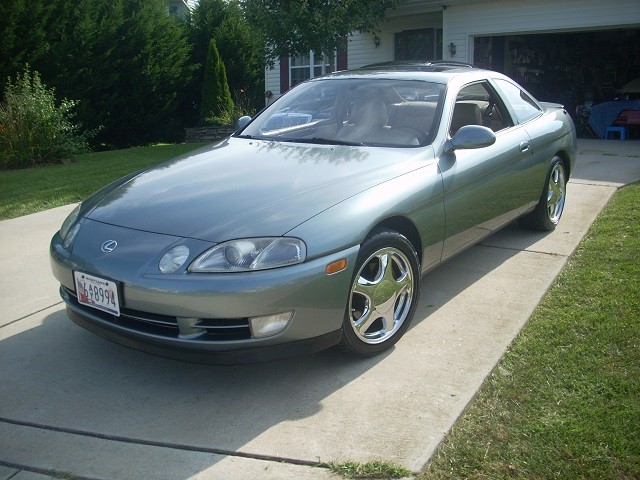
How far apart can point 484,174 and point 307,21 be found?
968 centimetres

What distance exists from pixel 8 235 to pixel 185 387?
3724mm

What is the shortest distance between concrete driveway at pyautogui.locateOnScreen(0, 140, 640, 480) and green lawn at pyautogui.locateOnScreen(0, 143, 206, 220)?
3.21 m

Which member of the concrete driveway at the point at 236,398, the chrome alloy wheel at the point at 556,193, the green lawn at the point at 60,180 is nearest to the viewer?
the concrete driveway at the point at 236,398

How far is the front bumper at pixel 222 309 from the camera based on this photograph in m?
3.12

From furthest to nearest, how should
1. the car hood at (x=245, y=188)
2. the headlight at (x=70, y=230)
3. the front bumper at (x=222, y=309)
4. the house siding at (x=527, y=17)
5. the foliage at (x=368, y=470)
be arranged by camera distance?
the house siding at (x=527, y=17), the headlight at (x=70, y=230), the car hood at (x=245, y=188), the front bumper at (x=222, y=309), the foliage at (x=368, y=470)

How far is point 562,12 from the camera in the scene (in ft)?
43.8

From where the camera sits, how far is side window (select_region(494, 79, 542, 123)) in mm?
5668

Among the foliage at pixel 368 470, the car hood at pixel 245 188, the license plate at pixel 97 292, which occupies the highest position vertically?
the car hood at pixel 245 188

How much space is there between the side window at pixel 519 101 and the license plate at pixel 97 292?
3657 millimetres

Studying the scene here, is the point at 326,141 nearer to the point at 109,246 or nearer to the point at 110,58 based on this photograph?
the point at 109,246

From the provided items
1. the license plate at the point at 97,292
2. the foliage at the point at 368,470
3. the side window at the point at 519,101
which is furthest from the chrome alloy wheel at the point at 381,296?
the side window at the point at 519,101

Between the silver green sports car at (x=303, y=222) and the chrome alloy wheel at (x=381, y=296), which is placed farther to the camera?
the chrome alloy wheel at (x=381, y=296)

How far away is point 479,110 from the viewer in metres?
5.21

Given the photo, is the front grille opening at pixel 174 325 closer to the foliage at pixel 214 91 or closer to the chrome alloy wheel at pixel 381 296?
the chrome alloy wheel at pixel 381 296
